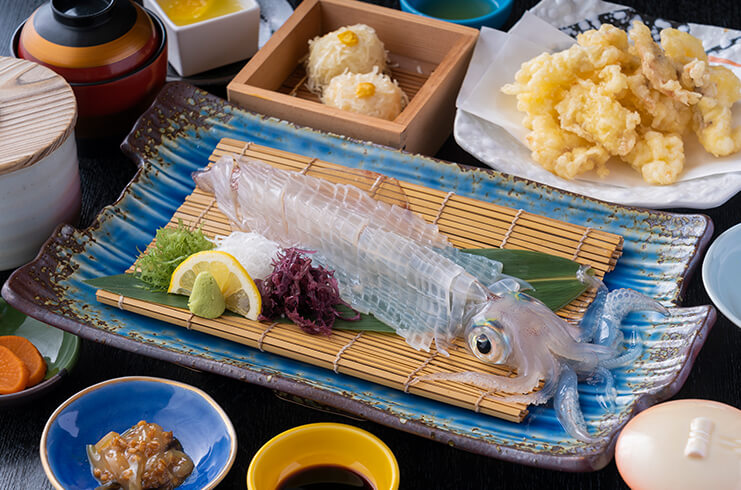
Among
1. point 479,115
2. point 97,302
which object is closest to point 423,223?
point 479,115

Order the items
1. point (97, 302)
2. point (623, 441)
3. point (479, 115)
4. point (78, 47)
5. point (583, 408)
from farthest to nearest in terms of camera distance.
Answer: point (479, 115) → point (78, 47) → point (97, 302) → point (583, 408) → point (623, 441)

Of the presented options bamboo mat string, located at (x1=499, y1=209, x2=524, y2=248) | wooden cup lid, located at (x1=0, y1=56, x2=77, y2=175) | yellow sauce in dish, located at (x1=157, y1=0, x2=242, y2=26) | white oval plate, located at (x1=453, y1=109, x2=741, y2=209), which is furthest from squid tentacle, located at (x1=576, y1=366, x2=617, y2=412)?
yellow sauce in dish, located at (x1=157, y1=0, x2=242, y2=26)

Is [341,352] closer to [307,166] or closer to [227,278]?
[227,278]

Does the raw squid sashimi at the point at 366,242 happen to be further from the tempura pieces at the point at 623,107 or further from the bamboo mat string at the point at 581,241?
the tempura pieces at the point at 623,107

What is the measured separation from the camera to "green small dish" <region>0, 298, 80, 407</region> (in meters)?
2.32

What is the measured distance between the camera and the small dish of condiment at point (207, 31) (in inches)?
132

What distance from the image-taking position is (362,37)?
3414 mm

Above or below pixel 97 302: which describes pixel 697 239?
above

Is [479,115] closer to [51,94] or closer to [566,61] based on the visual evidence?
[566,61]

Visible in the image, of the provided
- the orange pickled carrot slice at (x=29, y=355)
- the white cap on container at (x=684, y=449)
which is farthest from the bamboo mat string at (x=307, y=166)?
the white cap on container at (x=684, y=449)

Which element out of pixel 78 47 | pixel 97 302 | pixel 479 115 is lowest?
pixel 97 302

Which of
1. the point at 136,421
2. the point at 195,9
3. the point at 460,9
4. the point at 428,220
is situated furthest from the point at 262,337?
the point at 460,9

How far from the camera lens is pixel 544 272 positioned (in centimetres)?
265

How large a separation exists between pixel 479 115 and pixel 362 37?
2.01ft
